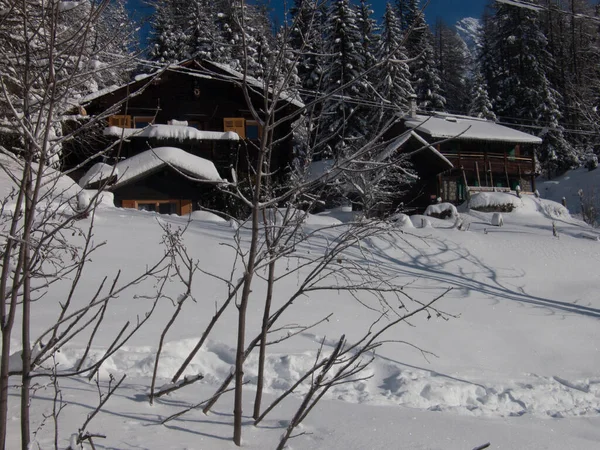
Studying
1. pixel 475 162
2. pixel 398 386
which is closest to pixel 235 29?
pixel 398 386

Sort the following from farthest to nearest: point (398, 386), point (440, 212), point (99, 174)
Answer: point (440, 212)
point (99, 174)
point (398, 386)

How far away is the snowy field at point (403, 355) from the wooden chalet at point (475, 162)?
15.2 m

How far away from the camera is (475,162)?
3522 centimetres

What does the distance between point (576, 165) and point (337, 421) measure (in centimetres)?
4512

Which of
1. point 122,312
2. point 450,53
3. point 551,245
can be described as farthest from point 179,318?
point 450,53

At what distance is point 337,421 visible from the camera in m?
3.85

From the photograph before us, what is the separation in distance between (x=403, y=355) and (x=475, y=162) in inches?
1156

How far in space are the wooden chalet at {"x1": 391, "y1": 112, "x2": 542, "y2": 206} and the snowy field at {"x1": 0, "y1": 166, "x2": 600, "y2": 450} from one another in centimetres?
1522

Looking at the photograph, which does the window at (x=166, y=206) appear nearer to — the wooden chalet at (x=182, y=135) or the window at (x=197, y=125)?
the wooden chalet at (x=182, y=135)

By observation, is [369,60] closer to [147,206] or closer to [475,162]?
[147,206]

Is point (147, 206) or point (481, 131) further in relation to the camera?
point (481, 131)

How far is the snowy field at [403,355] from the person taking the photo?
349 centimetres

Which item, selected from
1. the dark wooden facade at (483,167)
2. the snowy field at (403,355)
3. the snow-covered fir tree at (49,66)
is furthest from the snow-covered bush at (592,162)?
the snow-covered fir tree at (49,66)

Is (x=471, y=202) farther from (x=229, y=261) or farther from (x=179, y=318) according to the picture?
(x=179, y=318)
